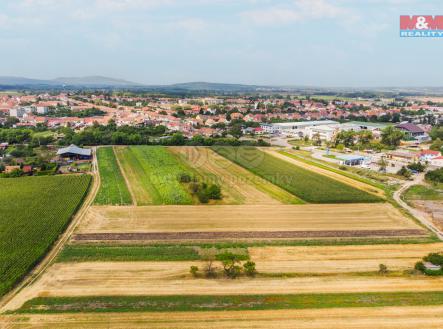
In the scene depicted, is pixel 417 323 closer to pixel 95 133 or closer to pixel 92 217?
pixel 92 217

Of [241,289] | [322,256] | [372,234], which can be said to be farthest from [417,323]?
[372,234]

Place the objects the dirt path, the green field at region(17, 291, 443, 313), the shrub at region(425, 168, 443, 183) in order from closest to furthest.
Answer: the green field at region(17, 291, 443, 313), the dirt path, the shrub at region(425, 168, 443, 183)

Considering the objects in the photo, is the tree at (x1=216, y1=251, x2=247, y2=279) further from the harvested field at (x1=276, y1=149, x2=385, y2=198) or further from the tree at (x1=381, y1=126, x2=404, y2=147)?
the tree at (x1=381, y1=126, x2=404, y2=147)

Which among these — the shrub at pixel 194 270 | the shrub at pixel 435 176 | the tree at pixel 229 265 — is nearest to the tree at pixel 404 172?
the shrub at pixel 435 176

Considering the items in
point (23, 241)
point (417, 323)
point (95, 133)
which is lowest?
point (417, 323)

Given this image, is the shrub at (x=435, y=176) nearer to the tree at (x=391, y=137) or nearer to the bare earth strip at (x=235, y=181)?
the bare earth strip at (x=235, y=181)

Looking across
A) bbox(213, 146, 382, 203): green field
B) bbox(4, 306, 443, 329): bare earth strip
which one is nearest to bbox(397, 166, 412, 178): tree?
bbox(213, 146, 382, 203): green field

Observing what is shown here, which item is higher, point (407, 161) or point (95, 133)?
point (95, 133)
